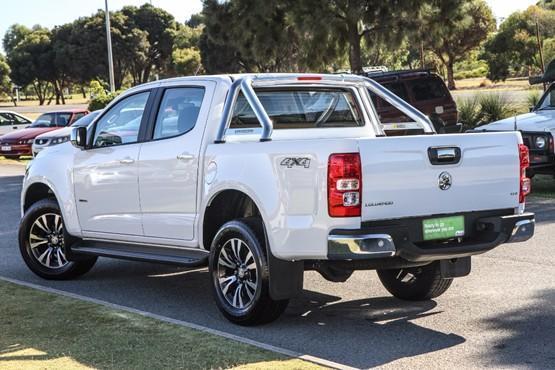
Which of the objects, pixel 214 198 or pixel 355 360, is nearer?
pixel 355 360

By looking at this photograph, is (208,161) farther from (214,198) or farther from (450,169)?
(450,169)

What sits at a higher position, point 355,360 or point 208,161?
point 208,161

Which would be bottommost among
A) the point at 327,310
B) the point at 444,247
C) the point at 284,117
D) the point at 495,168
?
the point at 327,310

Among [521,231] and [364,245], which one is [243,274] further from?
[521,231]

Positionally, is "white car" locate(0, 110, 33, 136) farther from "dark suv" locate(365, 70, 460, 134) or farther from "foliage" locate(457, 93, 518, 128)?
"dark suv" locate(365, 70, 460, 134)

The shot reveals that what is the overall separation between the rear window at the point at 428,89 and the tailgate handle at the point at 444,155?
1271cm

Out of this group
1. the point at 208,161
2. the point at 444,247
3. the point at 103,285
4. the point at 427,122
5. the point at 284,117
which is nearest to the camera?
the point at 444,247

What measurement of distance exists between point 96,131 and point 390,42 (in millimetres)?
16163

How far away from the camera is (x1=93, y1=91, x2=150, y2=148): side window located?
25.0 feet

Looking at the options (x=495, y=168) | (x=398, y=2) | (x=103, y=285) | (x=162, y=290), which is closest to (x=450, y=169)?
(x=495, y=168)

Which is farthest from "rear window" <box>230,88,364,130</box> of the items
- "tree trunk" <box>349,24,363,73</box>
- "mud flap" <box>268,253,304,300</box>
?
"tree trunk" <box>349,24,363,73</box>

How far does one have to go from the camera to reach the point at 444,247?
589 centimetres

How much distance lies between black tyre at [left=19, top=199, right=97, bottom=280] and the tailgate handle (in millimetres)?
3991

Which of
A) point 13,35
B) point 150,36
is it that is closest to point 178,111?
point 150,36
